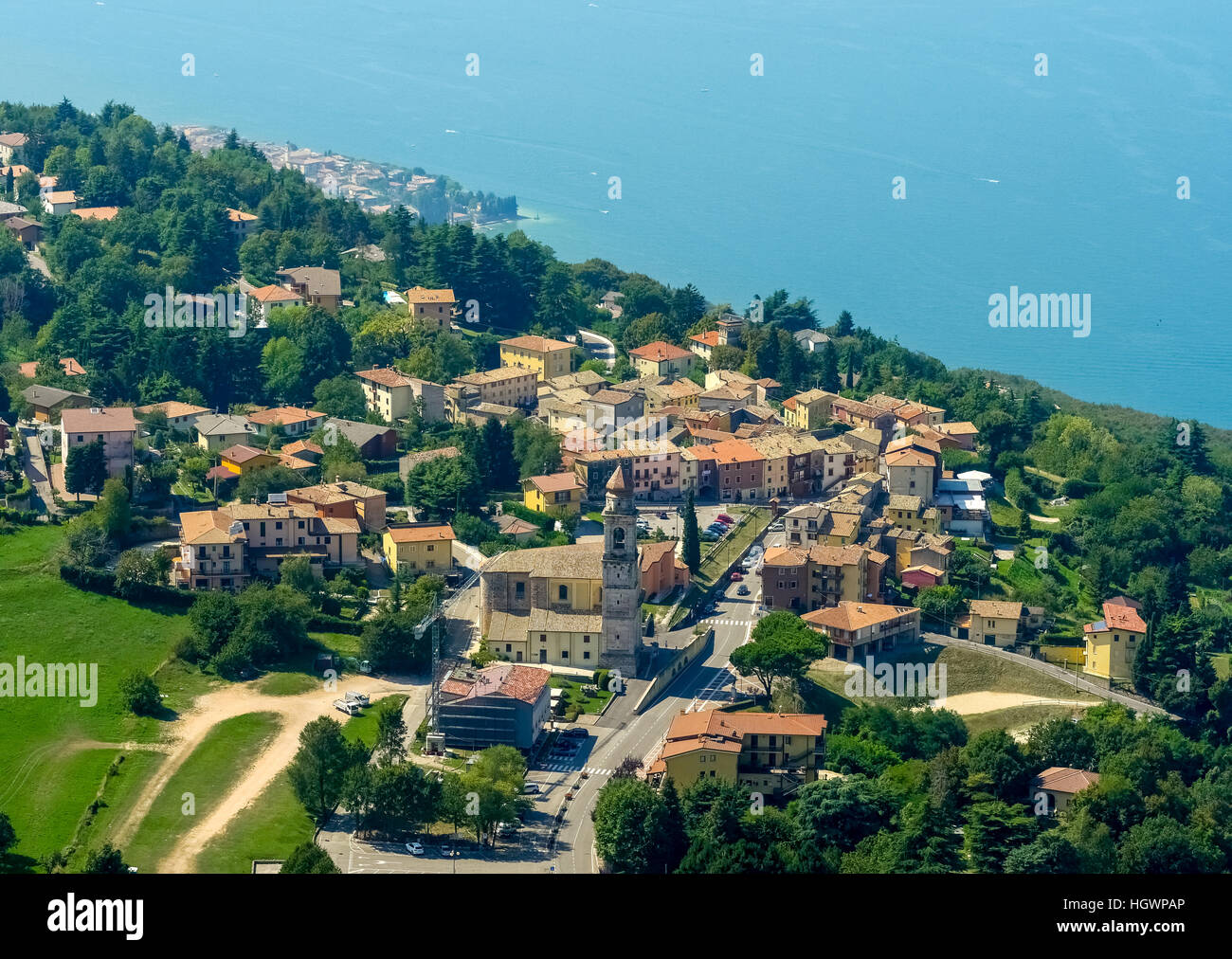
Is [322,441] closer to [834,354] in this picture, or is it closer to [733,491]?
[733,491]

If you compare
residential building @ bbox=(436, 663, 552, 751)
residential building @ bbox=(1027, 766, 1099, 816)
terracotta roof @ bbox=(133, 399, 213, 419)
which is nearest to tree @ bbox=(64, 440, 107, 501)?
terracotta roof @ bbox=(133, 399, 213, 419)

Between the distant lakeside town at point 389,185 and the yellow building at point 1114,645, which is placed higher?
the distant lakeside town at point 389,185

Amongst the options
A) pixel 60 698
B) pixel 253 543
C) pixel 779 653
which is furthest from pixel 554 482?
pixel 60 698

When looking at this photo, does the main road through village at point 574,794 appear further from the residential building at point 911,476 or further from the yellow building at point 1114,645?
the residential building at point 911,476

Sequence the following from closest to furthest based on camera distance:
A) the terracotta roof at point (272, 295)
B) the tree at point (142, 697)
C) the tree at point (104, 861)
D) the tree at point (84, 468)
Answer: the tree at point (104, 861)
the tree at point (142, 697)
the tree at point (84, 468)
the terracotta roof at point (272, 295)

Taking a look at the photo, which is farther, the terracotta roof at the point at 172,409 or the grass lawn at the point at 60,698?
the terracotta roof at the point at 172,409

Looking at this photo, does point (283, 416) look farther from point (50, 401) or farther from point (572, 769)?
point (572, 769)

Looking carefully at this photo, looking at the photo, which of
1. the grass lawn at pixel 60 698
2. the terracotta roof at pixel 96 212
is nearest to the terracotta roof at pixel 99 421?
the grass lawn at pixel 60 698

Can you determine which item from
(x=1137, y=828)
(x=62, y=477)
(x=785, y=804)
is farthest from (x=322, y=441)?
(x=1137, y=828)
